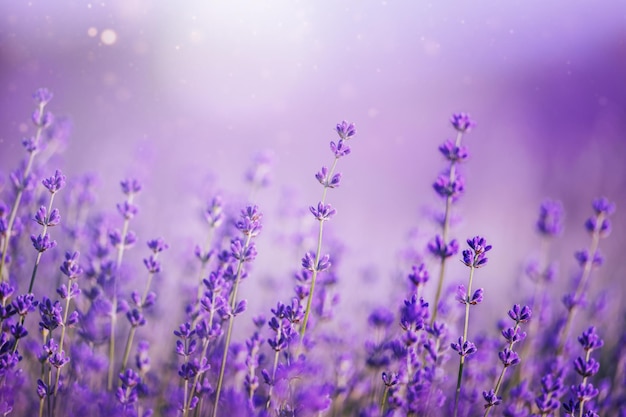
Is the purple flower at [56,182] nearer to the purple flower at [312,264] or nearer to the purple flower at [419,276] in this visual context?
the purple flower at [312,264]

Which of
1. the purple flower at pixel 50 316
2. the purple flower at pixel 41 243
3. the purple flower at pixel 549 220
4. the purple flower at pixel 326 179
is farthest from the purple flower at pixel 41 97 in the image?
the purple flower at pixel 549 220

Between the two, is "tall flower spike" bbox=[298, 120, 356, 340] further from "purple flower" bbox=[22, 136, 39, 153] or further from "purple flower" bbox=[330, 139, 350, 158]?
"purple flower" bbox=[22, 136, 39, 153]

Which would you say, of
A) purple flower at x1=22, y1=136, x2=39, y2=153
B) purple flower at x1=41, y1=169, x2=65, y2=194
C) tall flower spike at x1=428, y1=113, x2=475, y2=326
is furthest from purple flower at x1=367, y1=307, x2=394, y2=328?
purple flower at x1=22, y1=136, x2=39, y2=153

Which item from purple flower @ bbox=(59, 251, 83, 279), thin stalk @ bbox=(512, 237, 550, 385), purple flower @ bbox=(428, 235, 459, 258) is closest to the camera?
purple flower @ bbox=(59, 251, 83, 279)

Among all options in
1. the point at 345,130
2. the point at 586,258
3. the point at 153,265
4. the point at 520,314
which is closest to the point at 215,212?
the point at 153,265

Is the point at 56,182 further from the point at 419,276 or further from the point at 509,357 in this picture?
the point at 509,357
